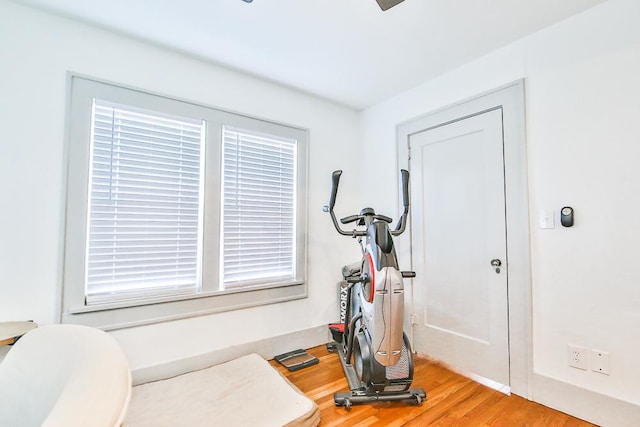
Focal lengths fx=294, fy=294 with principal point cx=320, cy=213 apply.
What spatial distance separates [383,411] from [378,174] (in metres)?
2.20

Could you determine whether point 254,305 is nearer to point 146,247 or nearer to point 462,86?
point 146,247

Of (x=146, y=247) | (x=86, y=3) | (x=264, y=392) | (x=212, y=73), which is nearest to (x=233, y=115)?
(x=212, y=73)

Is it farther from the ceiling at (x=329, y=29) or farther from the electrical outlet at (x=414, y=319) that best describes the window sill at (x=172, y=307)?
the ceiling at (x=329, y=29)

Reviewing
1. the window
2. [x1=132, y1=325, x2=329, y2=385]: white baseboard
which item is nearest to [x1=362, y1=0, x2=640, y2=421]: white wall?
[x1=132, y1=325, x2=329, y2=385]: white baseboard

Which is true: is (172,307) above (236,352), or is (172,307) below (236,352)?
above

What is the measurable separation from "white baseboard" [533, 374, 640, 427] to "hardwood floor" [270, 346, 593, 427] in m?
0.05

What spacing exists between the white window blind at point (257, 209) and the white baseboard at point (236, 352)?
0.54 m

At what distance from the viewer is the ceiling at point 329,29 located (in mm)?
1855

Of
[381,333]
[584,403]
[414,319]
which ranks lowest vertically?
[584,403]

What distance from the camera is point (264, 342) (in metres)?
2.67

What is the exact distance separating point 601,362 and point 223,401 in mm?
2346

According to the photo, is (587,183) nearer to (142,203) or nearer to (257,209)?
(257,209)

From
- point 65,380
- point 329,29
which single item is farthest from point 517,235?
point 65,380

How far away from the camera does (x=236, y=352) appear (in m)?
2.51
